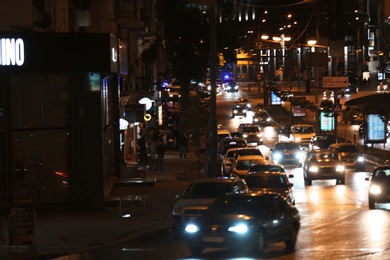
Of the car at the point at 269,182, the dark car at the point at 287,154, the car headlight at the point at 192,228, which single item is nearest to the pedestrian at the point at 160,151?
the dark car at the point at 287,154

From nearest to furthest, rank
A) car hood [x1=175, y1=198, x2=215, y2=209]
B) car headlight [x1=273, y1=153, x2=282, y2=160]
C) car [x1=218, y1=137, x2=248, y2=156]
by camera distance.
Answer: car hood [x1=175, y1=198, x2=215, y2=209], car headlight [x1=273, y1=153, x2=282, y2=160], car [x1=218, y1=137, x2=248, y2=156]

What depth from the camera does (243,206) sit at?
18578 millimetres

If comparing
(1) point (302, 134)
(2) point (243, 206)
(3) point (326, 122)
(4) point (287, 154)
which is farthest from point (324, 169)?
(3) point (326, 122)

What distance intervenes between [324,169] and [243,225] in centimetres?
2361

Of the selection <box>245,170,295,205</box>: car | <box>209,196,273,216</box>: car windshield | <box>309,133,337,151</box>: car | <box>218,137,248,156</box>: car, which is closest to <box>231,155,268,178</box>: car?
<box>245,170,295,205</box>: car

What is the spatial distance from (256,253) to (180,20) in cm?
7335

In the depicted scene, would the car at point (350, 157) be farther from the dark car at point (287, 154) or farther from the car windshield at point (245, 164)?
the car windshield at point (245, 164)

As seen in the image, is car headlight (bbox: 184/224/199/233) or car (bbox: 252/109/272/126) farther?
car (bbox: 252/109/272/126)

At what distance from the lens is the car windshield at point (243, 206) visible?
18.3 metres

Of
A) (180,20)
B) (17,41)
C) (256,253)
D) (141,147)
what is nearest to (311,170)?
(141,147)

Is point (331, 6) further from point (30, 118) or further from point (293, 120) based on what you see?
point (293, 120)

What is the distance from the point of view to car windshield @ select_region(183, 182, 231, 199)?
76.6ft

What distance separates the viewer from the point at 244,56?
96.1 m

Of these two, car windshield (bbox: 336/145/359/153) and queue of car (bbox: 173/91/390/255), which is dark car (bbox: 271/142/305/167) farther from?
queue of car (bbox: 173/91/390/255)
